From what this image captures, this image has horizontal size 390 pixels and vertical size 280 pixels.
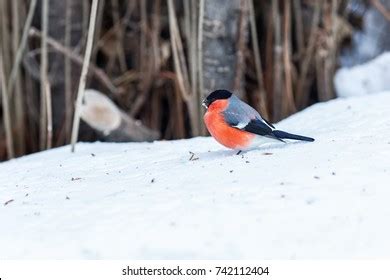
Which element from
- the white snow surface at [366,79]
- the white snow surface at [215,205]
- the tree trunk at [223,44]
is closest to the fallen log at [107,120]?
the tree trunk at [223,44]

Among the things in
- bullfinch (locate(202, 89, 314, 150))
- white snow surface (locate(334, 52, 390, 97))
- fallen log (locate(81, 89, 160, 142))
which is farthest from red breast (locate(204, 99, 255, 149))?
white snow surface (locate(334, 52, 390, 97))

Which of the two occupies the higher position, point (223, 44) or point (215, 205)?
point (223, 44)

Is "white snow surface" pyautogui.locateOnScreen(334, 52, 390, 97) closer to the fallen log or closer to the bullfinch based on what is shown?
the fallen log

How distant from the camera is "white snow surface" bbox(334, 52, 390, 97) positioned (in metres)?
4.96

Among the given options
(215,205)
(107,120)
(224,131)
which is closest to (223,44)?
(107,120)

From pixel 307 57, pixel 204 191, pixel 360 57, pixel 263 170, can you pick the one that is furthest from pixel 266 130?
pixel 360 57

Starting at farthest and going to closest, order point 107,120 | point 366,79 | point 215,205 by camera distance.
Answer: point 366,79, point 107,120, point 215,205

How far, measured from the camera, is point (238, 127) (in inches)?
124

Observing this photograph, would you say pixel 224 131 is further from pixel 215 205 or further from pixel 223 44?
pixel 223 44

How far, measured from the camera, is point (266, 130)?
3146 mm

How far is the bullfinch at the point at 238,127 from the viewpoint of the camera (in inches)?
124

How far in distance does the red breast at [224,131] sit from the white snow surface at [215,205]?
5 cm

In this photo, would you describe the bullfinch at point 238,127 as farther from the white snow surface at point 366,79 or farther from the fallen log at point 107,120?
the white snow surface at point 366,79

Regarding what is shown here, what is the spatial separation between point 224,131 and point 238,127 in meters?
0.06
